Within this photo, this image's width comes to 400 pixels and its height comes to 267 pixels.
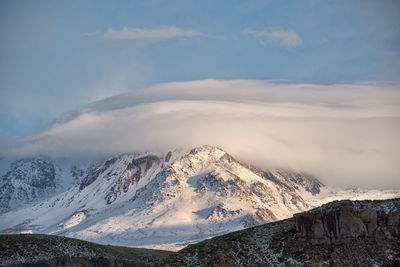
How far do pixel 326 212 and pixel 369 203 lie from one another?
42.3ft

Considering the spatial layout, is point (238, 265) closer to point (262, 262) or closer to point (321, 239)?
point (262, 262)

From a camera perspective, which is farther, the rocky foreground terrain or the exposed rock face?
the exposed rock face

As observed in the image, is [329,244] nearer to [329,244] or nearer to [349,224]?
[329,244]

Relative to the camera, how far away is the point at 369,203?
596ft

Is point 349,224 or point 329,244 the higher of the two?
point 349,224

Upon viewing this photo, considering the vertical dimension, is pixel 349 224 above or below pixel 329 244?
above

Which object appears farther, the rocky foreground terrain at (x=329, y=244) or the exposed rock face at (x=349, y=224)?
the exposed rock face at (x=349, y=224)

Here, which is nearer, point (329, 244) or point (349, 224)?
point (349, 224)

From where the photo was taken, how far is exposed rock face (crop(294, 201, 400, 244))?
573ft

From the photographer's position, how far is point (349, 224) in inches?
6880

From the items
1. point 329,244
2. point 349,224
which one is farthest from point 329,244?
point 349,224

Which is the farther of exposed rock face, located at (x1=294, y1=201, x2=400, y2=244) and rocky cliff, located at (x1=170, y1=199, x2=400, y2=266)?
exposed rock face, located at (x1=294, y1=201, x2=400, y2=244)

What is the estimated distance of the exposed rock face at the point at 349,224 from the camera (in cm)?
17450

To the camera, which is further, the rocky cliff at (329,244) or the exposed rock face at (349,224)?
the exposed rock face at (349,224)
